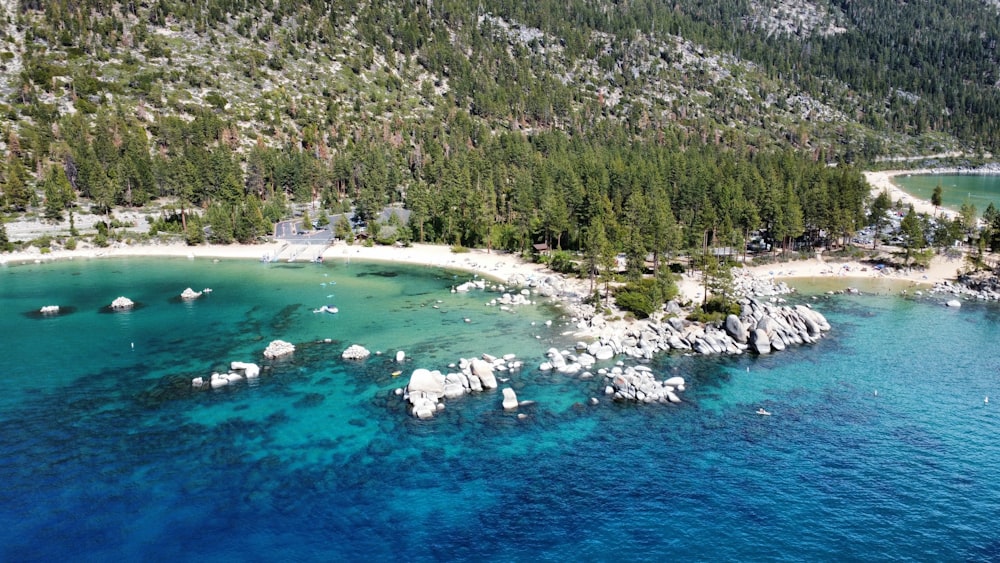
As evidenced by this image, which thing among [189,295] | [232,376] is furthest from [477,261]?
[232,376]

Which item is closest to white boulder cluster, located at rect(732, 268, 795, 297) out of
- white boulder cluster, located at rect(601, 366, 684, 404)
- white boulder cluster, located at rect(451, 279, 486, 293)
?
white boulder cluster, located at rect(601, 366, 684, 404)

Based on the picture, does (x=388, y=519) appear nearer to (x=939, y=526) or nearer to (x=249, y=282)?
(x=939, y=526)

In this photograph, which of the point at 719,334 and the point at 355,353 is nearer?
Answer: the point at 355,353

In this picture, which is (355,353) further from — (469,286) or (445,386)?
(469,286)

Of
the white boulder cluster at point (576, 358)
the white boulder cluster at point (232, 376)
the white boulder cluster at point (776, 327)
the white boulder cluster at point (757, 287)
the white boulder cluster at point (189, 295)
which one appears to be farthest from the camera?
the white boulder cluster at point (189, 295)

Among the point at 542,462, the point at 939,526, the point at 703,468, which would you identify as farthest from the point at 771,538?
the point at 542,462

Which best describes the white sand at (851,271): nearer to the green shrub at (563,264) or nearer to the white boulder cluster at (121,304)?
the green shrub at (563,264)

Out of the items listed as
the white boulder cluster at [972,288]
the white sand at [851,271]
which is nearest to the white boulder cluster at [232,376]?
the white sand at [851,271]

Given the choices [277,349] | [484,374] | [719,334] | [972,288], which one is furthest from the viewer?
[972,288]
